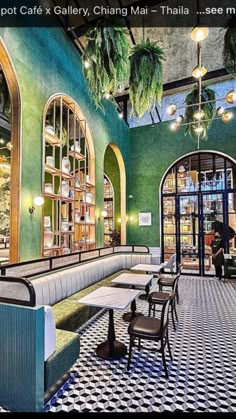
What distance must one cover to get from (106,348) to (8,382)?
1.36 m

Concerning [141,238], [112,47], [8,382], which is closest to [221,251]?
[141,238]

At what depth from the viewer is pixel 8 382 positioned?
2148mm

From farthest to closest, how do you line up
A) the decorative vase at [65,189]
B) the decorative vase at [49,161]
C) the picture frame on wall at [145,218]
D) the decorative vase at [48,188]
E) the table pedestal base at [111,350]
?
the picture frame on wall at [145,218]
the decorative vase at [65,189]
the decorative vase at [49,161]
the decorative vase at [48,188]
the table pedestal base at [111,350]

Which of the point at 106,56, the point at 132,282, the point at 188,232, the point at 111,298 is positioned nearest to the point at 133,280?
the point at 132,282

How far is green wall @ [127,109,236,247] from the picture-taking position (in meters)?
9.05

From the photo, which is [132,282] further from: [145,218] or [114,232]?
[145,218]

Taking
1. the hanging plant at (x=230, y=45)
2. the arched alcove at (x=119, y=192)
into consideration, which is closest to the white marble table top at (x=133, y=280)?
the hanging plant at (x=230, y=45)

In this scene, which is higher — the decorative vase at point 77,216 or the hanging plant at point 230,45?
the hanging plant at point 230,45

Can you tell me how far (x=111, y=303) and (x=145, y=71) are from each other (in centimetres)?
339

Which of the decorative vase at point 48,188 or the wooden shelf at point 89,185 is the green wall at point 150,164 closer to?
the wooden shelf at point 89,185

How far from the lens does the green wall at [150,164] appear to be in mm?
9055

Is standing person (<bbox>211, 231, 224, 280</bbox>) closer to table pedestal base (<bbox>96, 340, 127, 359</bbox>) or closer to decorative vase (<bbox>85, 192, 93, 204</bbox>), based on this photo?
decorative vase (<bbox>85, 192, 93, 204</bbox>)

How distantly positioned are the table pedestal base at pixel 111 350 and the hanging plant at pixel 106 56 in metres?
3.66

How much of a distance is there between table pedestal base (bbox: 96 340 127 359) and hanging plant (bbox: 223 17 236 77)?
4.21 m
